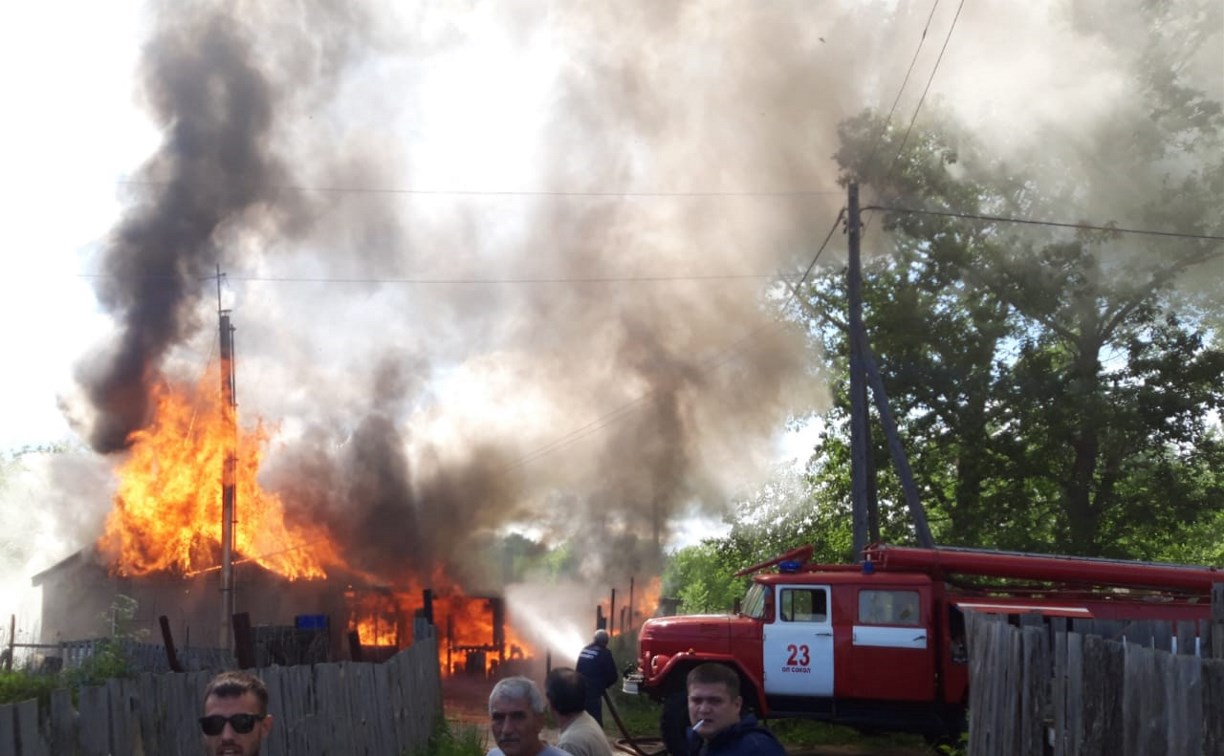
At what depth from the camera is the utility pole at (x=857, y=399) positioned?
19.5 m

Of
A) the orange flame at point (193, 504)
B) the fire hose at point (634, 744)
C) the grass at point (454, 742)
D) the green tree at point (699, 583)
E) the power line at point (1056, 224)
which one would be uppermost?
the power line at point (1056, 224)

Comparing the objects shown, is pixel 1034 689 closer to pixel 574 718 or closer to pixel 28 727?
pixel 574 718

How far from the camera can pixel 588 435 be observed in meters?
34.6

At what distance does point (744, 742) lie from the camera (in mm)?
4898

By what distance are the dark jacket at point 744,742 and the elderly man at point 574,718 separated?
1.06 m

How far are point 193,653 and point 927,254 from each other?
18.1m

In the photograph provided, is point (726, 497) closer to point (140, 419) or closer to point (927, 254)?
point (927, 254)

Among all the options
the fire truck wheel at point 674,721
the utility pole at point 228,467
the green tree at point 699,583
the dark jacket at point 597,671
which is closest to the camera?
the dark jacket at point 597,671

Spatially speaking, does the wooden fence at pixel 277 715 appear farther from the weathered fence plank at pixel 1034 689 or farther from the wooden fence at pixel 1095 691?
the weathered fence plank at pixel 1034 689

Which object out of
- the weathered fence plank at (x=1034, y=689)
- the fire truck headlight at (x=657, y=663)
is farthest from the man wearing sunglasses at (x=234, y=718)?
the fire truck headlight at (x=657, y=663)

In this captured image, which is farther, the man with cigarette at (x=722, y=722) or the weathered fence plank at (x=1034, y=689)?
the weathered fence plank at (x=1034, y=689)

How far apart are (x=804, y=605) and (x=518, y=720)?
1082 centimetres

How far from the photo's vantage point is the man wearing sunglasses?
14.5 ft

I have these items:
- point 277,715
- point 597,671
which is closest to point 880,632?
point 597,671
